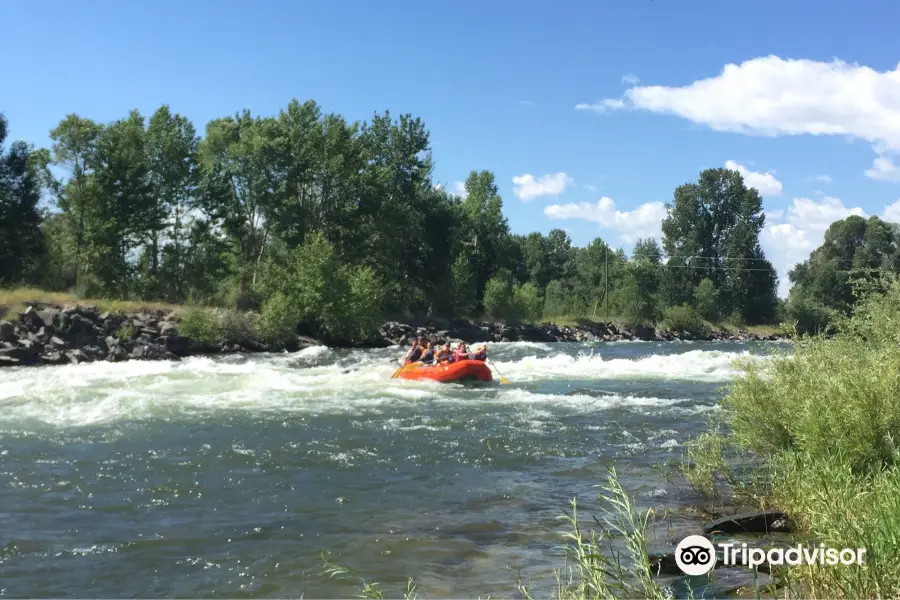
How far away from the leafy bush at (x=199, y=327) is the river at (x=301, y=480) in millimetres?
10873

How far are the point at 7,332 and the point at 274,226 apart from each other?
69.2 ft

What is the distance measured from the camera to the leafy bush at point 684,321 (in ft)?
214

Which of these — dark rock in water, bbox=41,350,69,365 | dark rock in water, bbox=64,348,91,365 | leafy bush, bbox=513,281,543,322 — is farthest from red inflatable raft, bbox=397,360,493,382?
leafy bush, bbox=513,281,543,322

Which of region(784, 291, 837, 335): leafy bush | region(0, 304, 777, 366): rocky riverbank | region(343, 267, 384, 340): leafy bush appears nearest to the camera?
region(0, 304, 777, 366): rocky riverbank

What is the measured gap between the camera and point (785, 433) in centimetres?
783

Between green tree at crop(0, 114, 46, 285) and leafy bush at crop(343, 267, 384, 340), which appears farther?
leafy bush at crop(343, 267, 384, 340)

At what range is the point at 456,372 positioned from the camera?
1920 centimetres

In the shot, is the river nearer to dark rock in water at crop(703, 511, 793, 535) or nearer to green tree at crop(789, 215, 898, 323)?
dark rock in water at crop(703, 511, 793, 535)

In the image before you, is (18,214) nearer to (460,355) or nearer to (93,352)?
(93,352)

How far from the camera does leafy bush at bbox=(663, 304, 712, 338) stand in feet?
214

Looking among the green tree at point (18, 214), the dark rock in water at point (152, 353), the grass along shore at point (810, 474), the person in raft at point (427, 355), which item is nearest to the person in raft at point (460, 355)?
the person in raft at point (427, 355)

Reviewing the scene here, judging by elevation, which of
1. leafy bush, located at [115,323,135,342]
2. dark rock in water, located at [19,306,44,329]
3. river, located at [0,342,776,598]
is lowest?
river, located at [0,342,776,598]

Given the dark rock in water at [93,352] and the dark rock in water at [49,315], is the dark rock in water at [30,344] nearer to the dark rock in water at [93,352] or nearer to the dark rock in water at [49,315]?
the dark rock in water at [93,352]

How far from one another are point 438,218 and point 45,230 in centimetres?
2718
